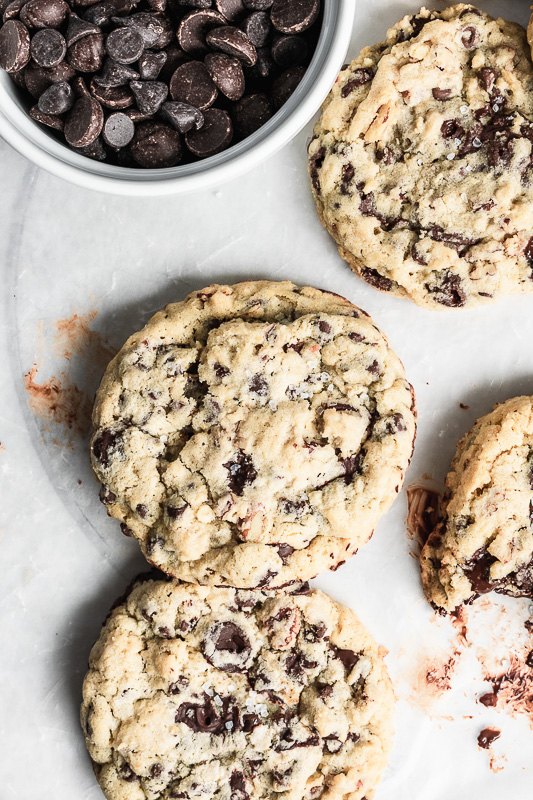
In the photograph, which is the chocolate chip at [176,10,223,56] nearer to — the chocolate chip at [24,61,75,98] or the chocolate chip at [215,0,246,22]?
the chocolate chip at [215,0,246,22]

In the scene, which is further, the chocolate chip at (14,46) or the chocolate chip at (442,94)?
the chocolate chip at (442,94)

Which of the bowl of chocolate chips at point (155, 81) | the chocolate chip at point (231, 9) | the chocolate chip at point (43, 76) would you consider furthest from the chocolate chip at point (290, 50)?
the chocolate chip at point (43, 76)

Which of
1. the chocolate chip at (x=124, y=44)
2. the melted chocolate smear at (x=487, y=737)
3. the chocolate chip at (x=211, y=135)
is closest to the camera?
the chocolate chip at (x=124, y=44)

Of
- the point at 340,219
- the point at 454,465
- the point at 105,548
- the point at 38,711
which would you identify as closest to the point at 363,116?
the point at 340,219

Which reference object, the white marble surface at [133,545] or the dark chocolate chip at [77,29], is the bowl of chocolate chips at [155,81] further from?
the white marble surface at [133,545]

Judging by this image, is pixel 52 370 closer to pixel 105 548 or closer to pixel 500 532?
pixel 105 548

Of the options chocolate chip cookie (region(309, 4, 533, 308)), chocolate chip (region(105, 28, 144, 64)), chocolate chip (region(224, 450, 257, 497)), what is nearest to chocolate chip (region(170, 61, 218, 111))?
chocolate chip (region(105, 28, 144, 64))

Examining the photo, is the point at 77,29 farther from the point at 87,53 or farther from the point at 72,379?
the point at 72,379
